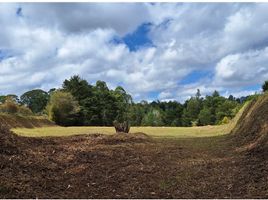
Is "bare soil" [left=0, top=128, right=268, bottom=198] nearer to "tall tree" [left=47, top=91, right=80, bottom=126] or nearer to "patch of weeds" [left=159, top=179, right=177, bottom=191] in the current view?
"patch of weeds" [left=159, top=179, right=177, bottom=191]

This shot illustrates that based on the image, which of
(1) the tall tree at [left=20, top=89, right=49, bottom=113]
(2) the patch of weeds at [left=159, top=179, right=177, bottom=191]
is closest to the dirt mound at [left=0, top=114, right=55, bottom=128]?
(2) the patch of weeds at [left=159, top=179, right=177, bottom=191]

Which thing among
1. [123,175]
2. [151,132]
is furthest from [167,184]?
[151,132]

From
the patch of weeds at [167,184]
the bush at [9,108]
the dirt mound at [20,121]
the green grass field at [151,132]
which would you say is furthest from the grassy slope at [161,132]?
the patch of weeds at [167,184]

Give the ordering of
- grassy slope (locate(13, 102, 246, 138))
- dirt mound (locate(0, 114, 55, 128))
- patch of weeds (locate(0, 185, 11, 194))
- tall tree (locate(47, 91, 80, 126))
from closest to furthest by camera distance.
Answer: patch of weeds (locate(0, 185, 11, 194)) → grassy slope (locate(13, 102, 246, 138)) → dirt mound (locate(0, 114, 55, 128)) → tall tree (locate(47, 91, 80, 126))

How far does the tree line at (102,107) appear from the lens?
2899 inches

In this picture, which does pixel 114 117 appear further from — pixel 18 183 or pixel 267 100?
pixel 18 183

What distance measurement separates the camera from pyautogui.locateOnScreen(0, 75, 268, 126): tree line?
73.6 meters

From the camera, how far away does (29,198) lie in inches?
340

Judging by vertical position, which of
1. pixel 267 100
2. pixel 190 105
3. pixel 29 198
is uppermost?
pixel 190 105

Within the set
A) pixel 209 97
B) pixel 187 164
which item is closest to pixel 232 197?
pixel 187 164

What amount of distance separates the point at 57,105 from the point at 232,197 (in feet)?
218

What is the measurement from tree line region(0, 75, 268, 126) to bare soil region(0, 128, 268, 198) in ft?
107

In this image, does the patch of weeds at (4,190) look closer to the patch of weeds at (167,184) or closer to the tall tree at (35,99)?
the patch of weeds at (167,184)

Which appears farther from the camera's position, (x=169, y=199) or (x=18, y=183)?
(x=18, y=183)
